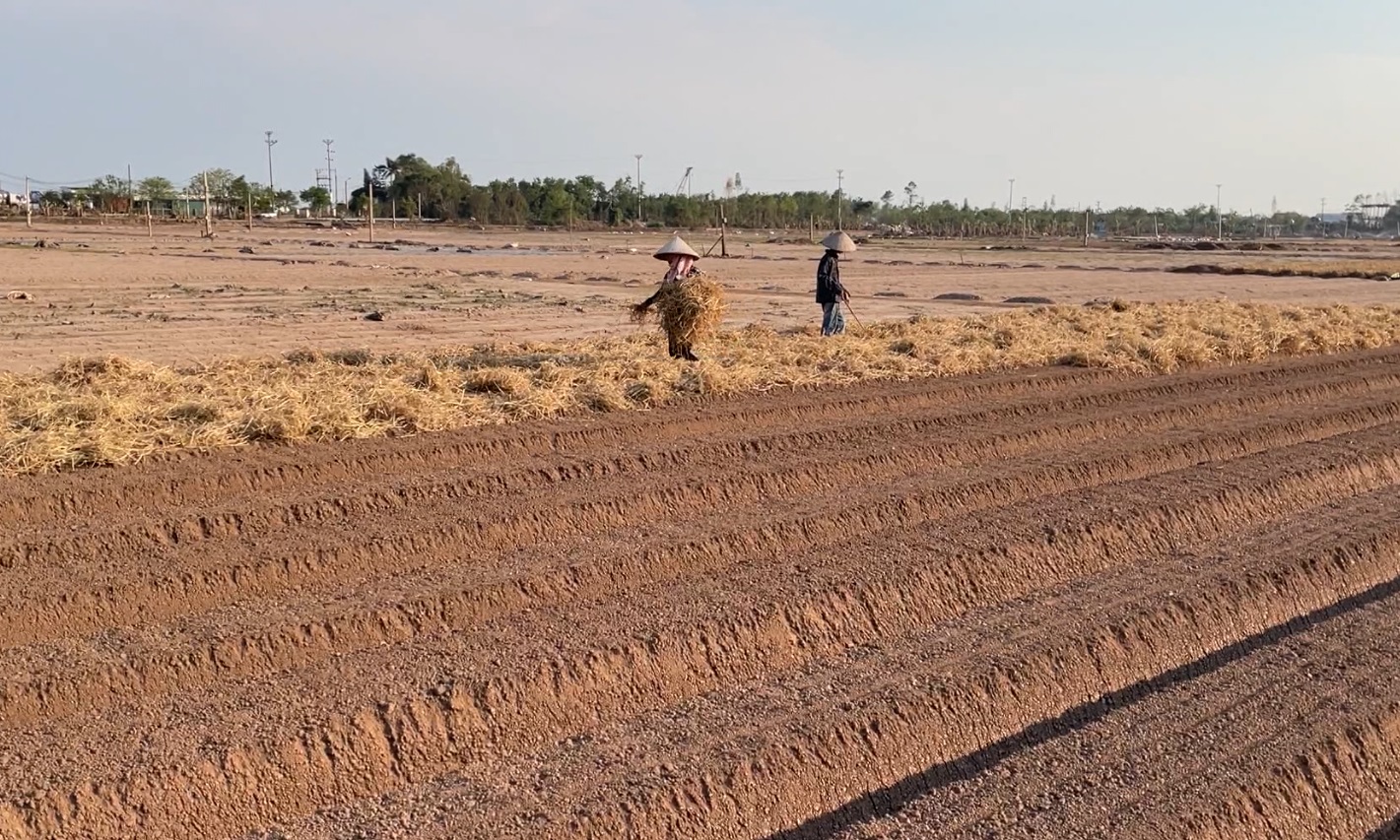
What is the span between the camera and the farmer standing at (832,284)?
1636 cm

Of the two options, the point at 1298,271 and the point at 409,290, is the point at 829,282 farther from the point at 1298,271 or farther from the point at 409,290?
the point at 1298,271

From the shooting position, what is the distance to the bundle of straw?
13.4 metres

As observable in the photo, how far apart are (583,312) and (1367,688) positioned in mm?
18225

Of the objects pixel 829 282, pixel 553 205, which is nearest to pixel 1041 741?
pixel 829 282

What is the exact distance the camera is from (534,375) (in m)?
12.6

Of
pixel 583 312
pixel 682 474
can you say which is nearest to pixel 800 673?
pixel 682 474

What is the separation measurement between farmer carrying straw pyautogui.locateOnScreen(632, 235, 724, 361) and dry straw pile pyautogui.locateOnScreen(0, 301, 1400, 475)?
40 centimetres

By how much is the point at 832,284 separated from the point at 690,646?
38.1ft

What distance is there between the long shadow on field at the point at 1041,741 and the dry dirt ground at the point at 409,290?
11570 millimetres

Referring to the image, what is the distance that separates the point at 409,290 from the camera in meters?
27.4

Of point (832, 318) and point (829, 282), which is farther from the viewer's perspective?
point (832, 318)

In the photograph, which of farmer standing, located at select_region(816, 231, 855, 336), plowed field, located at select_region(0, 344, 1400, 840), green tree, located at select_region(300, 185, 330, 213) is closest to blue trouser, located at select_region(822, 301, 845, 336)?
farmer standing, located at select_region(816, 231, 855, 336)

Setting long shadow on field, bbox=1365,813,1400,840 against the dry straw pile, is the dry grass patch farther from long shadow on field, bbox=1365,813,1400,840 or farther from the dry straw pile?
long shadow on field, bbox=1365,813,1400,840

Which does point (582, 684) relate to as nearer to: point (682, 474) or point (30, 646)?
point (30, 646)
